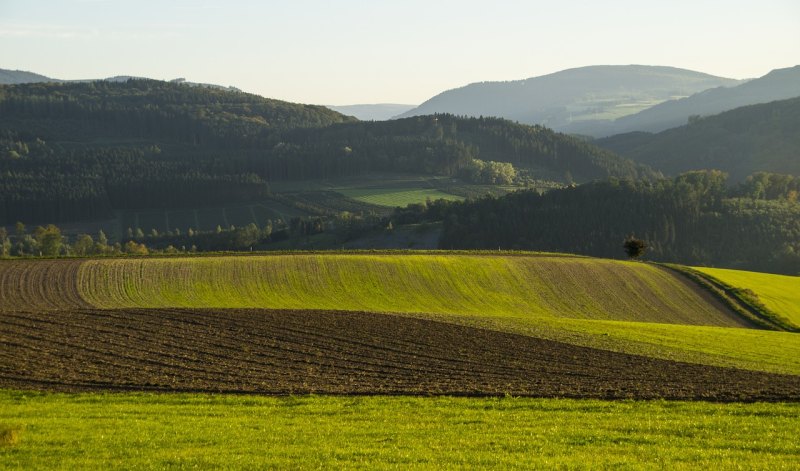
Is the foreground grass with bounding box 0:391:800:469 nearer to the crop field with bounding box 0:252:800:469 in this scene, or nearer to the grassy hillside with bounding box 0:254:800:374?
the crop field with bounding box 0:252:800:469

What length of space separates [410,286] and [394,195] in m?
110

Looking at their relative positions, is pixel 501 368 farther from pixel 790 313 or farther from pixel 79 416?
pixel 790 313

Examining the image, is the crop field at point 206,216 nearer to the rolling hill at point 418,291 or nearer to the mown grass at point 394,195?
the mown grass at point 394,195

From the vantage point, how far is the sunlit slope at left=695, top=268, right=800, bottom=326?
6444 centimetres

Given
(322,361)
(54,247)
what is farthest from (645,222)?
(322,361)

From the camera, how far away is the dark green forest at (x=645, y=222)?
12075 cm

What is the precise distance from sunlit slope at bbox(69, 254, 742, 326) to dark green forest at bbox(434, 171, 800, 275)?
4911cm

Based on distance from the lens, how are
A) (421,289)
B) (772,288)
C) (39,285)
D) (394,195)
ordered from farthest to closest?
(394,195), (772,288), (421,289), (39,285)

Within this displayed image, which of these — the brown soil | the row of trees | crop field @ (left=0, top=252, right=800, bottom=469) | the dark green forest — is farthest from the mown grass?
the brown soil

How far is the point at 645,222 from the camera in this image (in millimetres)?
128375

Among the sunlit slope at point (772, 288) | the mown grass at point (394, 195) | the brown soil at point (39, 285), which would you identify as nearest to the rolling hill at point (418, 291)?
the brown soil at point (39, 285)

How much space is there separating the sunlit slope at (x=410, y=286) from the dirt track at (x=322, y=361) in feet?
41.5

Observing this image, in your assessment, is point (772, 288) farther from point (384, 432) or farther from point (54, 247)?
point (54, 247)

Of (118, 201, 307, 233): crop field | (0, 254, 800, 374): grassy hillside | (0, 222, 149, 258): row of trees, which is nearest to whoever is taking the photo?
(0, 254, 800, 374): grassy hillside
